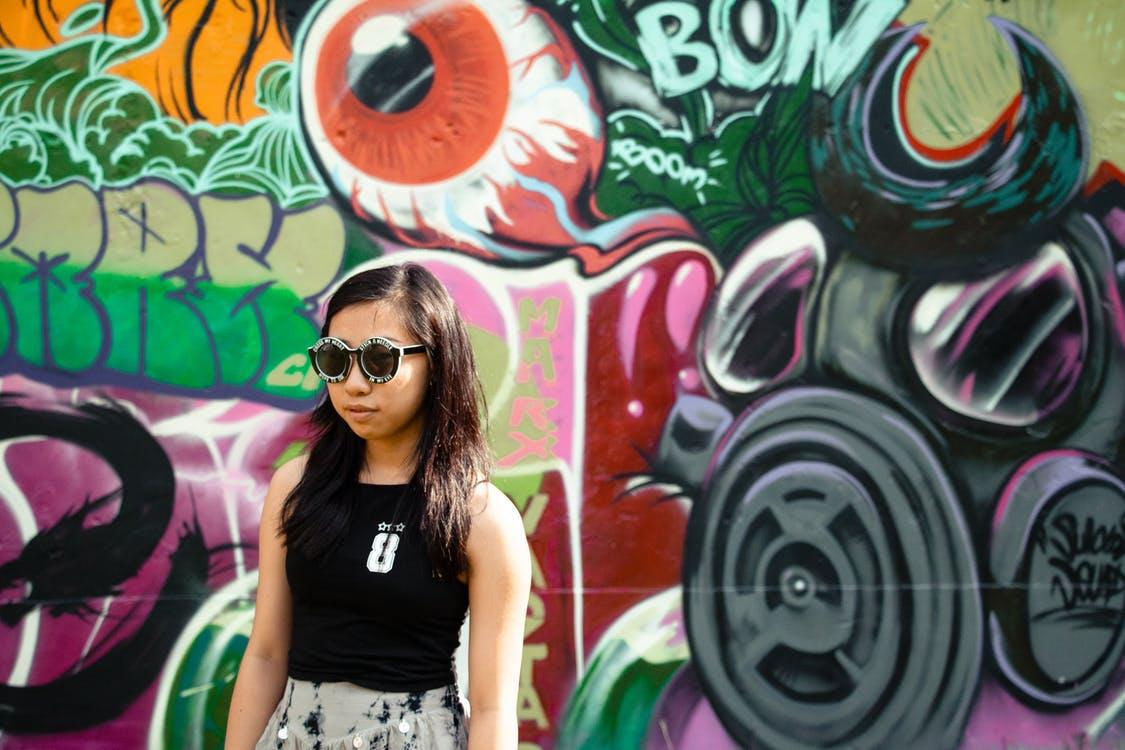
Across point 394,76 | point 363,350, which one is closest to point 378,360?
point 363,350

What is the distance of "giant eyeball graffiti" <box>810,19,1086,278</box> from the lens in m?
4.37

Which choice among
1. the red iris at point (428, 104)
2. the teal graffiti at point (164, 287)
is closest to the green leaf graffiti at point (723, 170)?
the red iris at point (428, 104)

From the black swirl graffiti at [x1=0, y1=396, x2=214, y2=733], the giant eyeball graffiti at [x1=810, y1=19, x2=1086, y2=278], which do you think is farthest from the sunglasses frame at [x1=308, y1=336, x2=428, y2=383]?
the giant eyeball graffiti at [x1=810, y1=19, x2=1086, y2=278]

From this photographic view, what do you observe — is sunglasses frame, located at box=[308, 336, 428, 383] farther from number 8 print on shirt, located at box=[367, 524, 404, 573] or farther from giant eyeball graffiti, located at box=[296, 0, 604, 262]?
giant eyeball graffiti, located at box=[296, 0, 604, 262]

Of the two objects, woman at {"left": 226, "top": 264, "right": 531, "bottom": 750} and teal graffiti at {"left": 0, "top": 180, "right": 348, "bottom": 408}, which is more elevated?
teal graffiti at {"left": 0, "top": 180, "right": 348, "bottom": 408}

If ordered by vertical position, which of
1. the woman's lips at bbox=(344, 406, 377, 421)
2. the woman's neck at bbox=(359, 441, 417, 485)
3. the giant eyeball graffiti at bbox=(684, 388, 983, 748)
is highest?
the woman's lips at bbox=(344, 406, 377, 421)

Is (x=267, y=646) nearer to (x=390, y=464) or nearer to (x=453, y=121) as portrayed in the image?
(x=390, y=464)

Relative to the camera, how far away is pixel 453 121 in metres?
4.23

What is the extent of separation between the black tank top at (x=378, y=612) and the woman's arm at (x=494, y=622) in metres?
0.06

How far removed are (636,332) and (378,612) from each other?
2.24 meters

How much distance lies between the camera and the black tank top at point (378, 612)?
2180 millimetres

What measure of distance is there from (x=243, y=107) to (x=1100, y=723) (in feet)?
12.1

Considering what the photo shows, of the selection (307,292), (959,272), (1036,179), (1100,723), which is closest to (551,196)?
(307,292)

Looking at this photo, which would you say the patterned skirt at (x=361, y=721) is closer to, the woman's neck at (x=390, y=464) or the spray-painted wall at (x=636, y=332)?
the woman's neck at (x=390, y=464)
